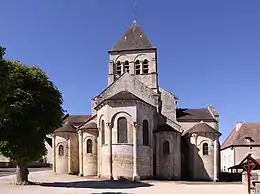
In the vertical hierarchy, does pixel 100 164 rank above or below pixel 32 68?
below

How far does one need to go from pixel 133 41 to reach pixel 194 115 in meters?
15.2

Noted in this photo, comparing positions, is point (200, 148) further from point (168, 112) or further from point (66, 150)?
point (66, 150)

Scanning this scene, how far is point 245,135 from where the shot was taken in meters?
67.2

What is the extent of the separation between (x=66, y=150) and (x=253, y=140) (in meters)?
32.6

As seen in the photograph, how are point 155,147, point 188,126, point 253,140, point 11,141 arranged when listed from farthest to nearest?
point 253,140 < point 188,126 < point 155,147 < point 11,141

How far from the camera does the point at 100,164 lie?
46.1m

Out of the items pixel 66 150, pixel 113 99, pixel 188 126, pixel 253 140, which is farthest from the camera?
pixel 253 140

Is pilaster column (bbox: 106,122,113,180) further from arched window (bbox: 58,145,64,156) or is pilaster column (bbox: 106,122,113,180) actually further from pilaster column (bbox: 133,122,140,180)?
arched window (bbox: 58,145,64,156)

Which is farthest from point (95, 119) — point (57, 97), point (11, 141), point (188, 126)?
point (11, 141)

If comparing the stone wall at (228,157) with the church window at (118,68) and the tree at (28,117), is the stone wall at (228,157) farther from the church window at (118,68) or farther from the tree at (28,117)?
the tree at (28,117)

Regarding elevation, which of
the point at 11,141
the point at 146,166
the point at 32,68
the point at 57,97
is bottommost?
the point at 146,166

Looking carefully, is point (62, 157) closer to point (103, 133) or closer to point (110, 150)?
point (103, 133)

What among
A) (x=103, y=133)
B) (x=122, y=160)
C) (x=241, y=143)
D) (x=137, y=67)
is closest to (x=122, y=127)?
(x=103, y=133)

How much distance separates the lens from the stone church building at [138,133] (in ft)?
146
